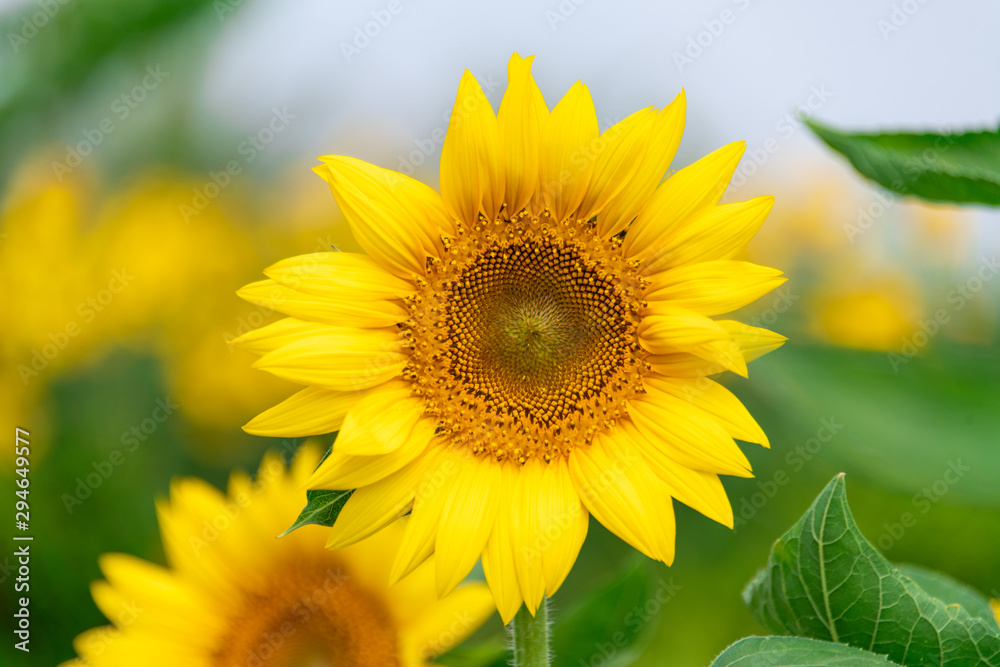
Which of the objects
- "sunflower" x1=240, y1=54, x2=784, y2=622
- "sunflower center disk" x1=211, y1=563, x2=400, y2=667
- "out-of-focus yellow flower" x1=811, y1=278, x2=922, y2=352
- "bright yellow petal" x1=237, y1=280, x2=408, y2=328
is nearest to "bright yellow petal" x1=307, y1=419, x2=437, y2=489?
"sunflower" x1=240, y1=54, x2=784, y2=622

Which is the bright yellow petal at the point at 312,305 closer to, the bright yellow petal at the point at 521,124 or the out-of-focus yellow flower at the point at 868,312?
the bright yellow petal at the point at 521,124

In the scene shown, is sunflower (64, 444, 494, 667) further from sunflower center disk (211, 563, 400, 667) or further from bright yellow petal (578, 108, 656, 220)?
bright yellow petal (578, 108, 656, 220)

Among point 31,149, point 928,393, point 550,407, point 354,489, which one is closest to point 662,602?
point 928,393

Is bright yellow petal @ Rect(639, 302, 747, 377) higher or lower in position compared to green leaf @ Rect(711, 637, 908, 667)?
higher

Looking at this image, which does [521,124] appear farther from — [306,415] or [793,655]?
[793,655]

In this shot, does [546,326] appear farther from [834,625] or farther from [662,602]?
[662,602]

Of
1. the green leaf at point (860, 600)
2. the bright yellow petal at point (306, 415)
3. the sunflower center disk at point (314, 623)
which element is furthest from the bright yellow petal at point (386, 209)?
the sunflower center disk at point (314, 623)
